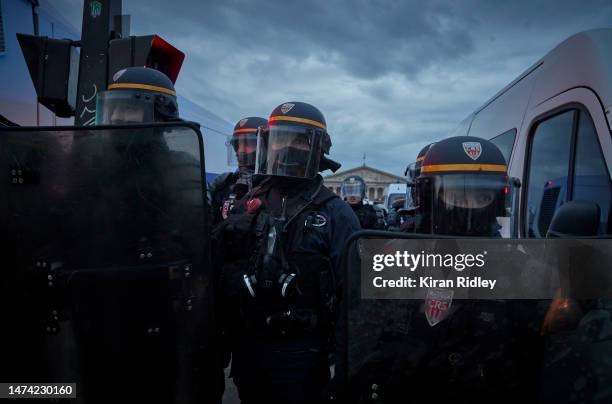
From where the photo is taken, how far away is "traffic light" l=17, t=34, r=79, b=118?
9.29 ft

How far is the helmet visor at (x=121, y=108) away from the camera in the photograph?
7.94 feet

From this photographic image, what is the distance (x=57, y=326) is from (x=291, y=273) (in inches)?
38.9

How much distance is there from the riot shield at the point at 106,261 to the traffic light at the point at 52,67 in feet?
5.38

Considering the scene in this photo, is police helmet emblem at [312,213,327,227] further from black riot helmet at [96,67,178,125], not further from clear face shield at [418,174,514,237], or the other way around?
black riot helmet at [96,67,178,125]

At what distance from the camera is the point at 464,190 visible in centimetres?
203

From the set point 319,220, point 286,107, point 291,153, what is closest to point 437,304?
point 319,220

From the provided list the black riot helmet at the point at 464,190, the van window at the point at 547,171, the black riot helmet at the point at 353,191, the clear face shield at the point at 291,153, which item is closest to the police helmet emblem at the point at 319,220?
the clear face shield at the point at 291,153

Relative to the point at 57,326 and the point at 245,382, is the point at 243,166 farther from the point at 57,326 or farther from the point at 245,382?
the point at 57,326

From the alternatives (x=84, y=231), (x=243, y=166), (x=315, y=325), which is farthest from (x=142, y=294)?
(x=243, y=166)

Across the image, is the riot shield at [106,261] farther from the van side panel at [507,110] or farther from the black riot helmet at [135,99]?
the van side panel at [507,110]

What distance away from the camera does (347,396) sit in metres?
1.28

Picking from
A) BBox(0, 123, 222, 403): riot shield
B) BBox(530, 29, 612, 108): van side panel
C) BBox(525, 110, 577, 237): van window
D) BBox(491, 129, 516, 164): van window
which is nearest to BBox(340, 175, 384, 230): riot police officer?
BBox(491, 129, 516, 164): van window

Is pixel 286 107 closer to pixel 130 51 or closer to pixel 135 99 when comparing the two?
pixel 135 99

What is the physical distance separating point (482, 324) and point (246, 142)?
4.04 metres
